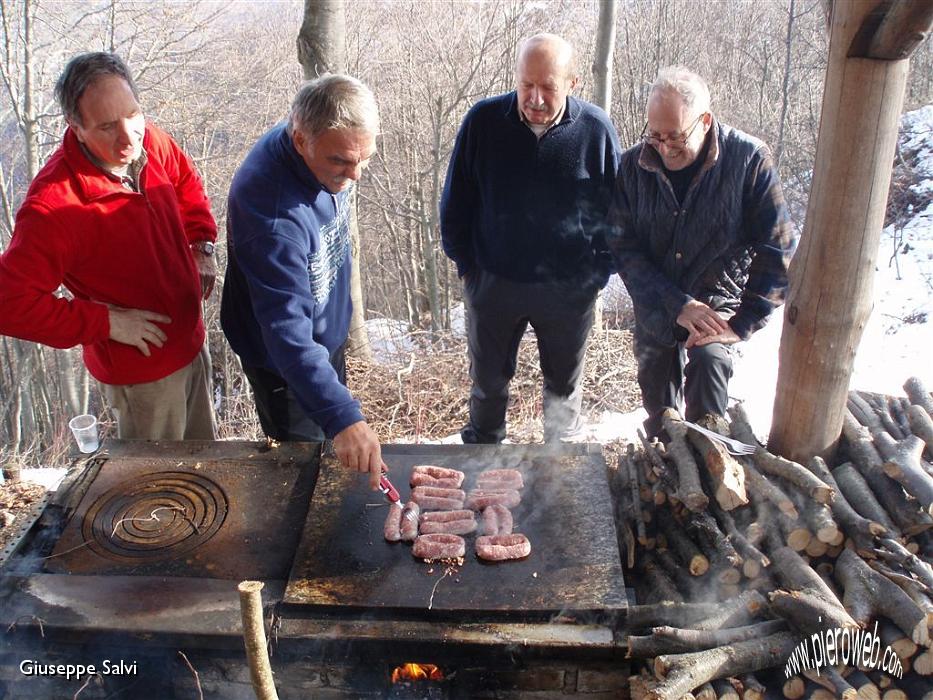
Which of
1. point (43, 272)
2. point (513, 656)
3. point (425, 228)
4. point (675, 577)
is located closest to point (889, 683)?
point (675, 577)

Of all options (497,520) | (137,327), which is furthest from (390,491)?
(137,327)

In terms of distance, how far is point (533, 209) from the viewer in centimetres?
425

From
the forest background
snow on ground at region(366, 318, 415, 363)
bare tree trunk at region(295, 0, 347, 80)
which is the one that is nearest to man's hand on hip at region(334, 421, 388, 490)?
the forest background

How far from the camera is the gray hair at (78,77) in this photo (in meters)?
3.30

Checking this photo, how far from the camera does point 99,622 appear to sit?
283cm

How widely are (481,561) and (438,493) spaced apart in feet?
1.64

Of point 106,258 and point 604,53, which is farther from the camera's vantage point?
point 604,53

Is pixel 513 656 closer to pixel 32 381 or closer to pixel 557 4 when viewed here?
pixel 557 4

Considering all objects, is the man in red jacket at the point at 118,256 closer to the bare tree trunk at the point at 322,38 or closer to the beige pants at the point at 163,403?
the beige pants at the point at 163,403

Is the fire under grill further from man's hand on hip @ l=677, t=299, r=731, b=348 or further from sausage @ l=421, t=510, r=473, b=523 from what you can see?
man's hand on hip @ l=677, t=299, r=731, b=348

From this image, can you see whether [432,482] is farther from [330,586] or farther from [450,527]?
[330,586]

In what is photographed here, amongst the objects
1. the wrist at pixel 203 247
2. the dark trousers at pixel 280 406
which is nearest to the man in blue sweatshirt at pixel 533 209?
the dark trousers at pixel 280 406

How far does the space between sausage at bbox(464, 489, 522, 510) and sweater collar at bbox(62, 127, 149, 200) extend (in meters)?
2.33

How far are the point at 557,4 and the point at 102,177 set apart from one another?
11400 millimetres
